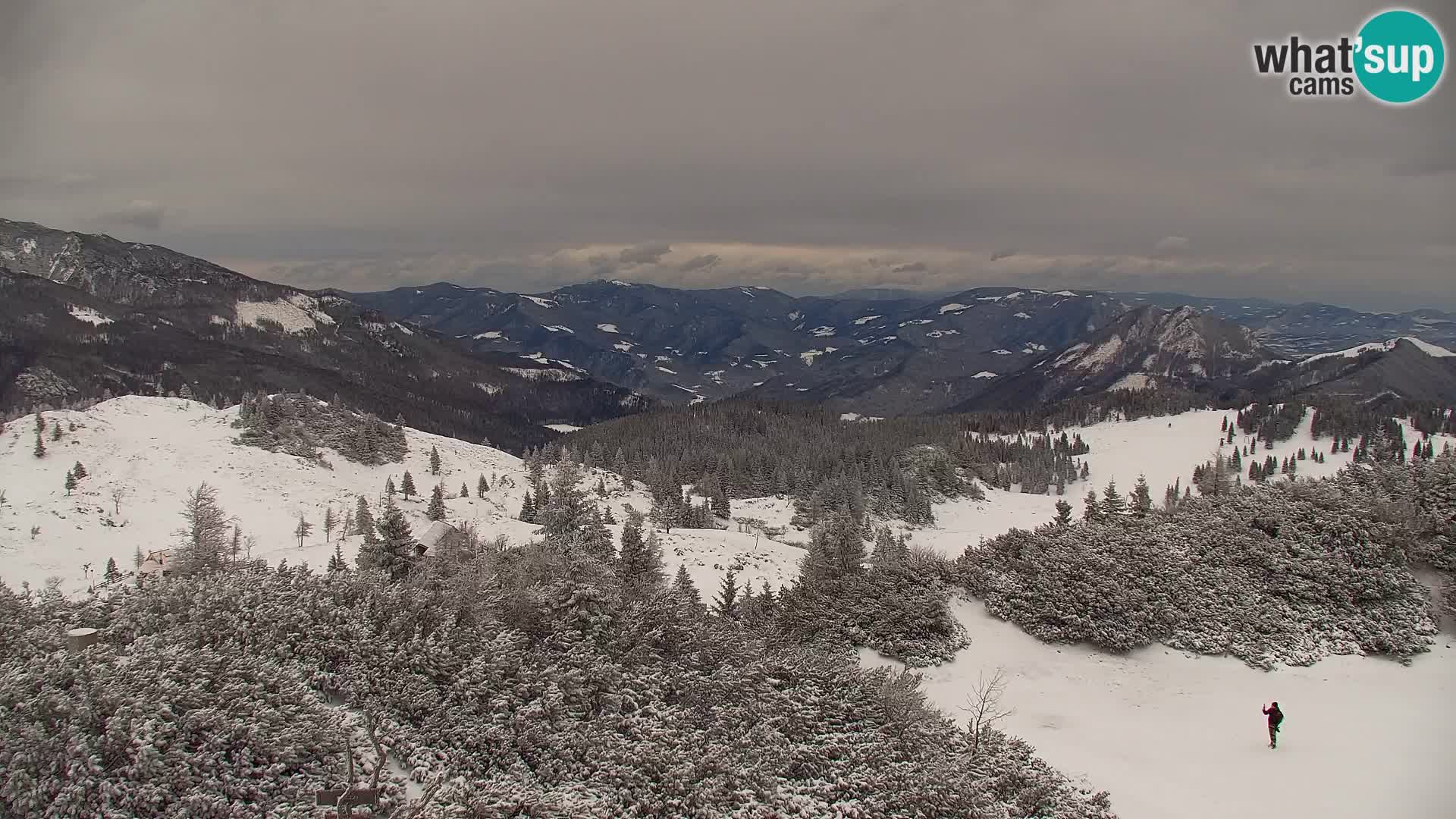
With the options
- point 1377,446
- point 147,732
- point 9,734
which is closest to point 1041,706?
point 147,732

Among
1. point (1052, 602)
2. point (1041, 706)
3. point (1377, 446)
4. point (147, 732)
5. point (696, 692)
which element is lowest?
point (1377, 446)

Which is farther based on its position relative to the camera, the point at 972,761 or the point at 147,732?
the point at 972,761

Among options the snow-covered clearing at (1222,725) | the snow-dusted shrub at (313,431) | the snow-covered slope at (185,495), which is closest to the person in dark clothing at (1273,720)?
the snow-covered clearing at (1222,725)

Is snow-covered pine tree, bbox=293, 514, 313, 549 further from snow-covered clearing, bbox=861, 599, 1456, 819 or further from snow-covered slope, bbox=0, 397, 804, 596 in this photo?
snow-covered clearing, bbox=861, 599, 1456, 819

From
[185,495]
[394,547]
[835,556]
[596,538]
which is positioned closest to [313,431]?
[185,495]

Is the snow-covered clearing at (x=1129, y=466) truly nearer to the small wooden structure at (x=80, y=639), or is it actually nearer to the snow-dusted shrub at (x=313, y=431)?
the snow-dusted shrub at (x=313, y=431)

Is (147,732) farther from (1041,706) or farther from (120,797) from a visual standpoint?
(1041,706)

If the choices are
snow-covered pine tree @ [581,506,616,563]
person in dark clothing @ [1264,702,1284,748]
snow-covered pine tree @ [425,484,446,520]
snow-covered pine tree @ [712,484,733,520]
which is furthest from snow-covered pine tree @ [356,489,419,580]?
snow-covered pine tree @ [712,484,733,520]

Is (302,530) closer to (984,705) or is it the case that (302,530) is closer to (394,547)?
(394,547)
